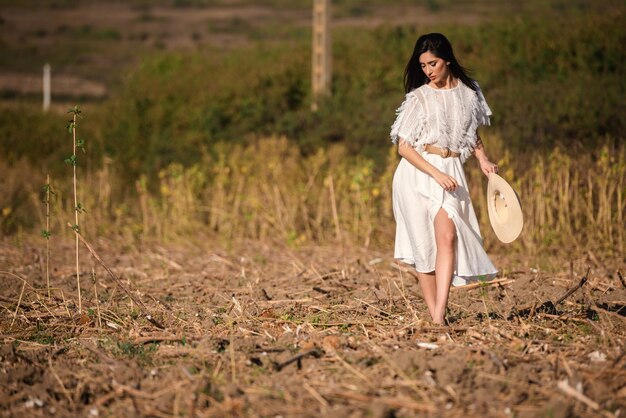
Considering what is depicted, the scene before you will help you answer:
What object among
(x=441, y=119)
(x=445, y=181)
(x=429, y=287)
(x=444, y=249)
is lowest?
(x=429, y=287)

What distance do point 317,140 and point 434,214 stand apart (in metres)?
10.1

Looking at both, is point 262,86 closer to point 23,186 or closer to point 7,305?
point 23,186

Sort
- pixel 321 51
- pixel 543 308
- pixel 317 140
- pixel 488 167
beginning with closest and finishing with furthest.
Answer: pixel 488 167 → pixel 543 308 → pixel 317 140 → pixel 321 51

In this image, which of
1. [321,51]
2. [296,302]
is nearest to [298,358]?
[296,302]

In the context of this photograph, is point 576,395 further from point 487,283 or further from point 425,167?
point 487,283

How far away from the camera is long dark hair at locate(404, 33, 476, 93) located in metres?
5.24

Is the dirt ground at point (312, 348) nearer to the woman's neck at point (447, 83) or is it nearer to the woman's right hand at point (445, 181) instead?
the woman's right hand at point (445, 181)

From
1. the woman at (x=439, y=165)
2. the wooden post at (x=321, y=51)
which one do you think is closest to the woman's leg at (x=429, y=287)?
the woman at (x=439, y=165)

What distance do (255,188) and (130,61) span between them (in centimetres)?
3573

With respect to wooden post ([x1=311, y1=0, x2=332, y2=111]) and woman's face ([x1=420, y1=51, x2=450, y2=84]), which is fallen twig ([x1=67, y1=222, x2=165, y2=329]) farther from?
wooden post ([x1=311, y1=0, x2=332, y2=111])

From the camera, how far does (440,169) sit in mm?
5312

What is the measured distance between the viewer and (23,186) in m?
13.7

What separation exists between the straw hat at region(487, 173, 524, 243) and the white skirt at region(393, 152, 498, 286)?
0.16 metres

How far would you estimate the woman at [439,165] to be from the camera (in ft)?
17.3
